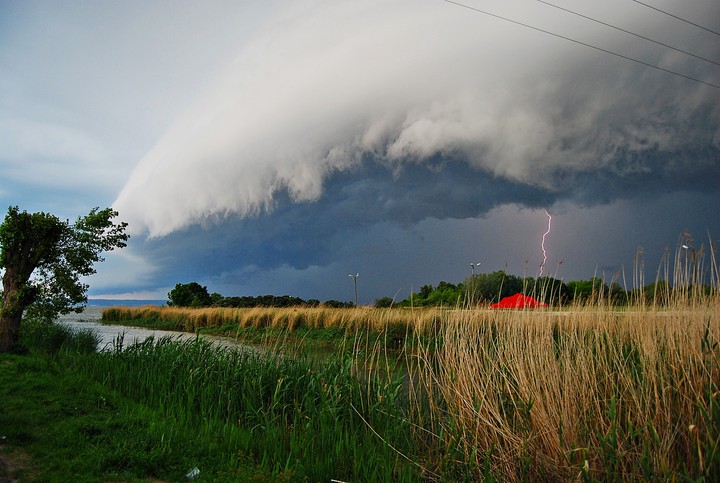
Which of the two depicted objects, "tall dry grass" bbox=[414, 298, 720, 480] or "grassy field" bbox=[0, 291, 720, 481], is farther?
"grassy field" bbox=[0, 291, 720, 481]

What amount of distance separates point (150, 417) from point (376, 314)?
424 inches

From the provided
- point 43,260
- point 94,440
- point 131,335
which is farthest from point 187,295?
point 94,440

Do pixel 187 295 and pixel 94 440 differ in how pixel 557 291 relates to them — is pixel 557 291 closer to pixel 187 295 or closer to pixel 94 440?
pixel 94 440

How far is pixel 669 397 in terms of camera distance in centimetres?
396

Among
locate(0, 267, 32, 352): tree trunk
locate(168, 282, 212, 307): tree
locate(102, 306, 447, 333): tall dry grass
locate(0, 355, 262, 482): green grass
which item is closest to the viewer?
locate(0, 355, 262, 482): green grass

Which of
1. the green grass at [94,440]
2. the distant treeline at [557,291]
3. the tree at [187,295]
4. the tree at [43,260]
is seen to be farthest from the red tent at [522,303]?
the tree at [187,295]

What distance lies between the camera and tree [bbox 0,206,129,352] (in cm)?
1024

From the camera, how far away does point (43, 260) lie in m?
11.0

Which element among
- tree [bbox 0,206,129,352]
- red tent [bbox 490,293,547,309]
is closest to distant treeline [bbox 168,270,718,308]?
red tent [bbox 490,293,547,309]

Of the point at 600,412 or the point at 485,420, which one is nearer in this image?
the point at 600,412

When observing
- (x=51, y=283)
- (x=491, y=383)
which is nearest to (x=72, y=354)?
(x=51, y=283)

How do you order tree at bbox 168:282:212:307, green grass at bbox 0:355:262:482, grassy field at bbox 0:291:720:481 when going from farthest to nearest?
tree at bbox 168:282:212:307 < green grass at bbox 0:355:262:482 < grassy field at bbox 0:291:720:481

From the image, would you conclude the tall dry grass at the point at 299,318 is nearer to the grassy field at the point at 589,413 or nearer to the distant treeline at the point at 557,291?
the distant treeline at the point at 557,291

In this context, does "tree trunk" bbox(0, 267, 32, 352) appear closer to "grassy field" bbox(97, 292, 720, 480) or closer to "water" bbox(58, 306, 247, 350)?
"water" bbox(58, 306, 247, 350)
